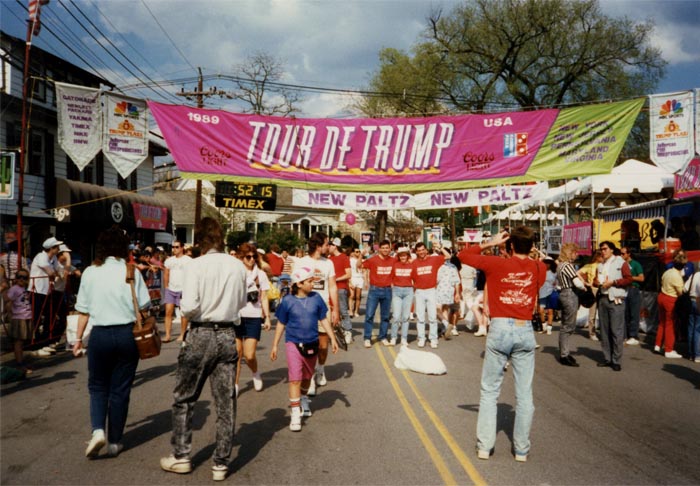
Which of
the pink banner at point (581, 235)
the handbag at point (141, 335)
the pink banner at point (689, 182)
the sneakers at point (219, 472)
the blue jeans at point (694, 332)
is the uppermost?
the pink banner at point (689, 182)

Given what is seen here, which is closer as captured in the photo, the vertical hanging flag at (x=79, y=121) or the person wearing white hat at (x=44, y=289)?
the vertical hanging flag at (x=79, y=121)

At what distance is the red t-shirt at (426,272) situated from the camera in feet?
40.3

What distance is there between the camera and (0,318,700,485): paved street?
4969mm

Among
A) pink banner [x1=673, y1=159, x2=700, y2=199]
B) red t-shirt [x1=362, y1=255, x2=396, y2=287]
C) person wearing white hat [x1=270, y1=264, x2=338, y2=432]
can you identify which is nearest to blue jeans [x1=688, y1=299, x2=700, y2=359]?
pink banner [x1=673, y1=159, x2=700, y2=199]

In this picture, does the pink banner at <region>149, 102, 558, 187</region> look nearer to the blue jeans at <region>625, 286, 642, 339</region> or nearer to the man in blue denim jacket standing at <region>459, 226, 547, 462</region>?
the blue jeans at <region>625, 286, 642, 339</region>

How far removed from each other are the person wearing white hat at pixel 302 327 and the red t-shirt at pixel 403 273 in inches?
220

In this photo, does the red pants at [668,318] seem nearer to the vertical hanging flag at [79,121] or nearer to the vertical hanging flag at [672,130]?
the vertical hanging flag at [672,130]

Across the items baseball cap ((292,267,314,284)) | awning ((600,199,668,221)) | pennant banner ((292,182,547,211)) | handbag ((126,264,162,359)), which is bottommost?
handbag ((126,264,162,359))

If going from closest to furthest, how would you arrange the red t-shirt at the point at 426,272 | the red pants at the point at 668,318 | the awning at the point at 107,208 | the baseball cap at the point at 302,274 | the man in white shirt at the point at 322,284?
the baseball cap at the point at 302,274 < the man in white shirt at the point at 322,284 < the red pants at the point at 668,318 < the red t-shirt at the point at 426,272 < the awning at the point at 107,208

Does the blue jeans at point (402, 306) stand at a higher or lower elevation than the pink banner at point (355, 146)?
lower

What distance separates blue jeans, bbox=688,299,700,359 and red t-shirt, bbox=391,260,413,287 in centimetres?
530

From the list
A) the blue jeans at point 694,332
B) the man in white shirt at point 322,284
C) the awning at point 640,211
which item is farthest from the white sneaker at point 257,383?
the awning at point 640,211

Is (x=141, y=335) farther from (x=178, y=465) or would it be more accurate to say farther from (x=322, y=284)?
(x=322, y=284)

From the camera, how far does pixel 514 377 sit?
17.8ft
